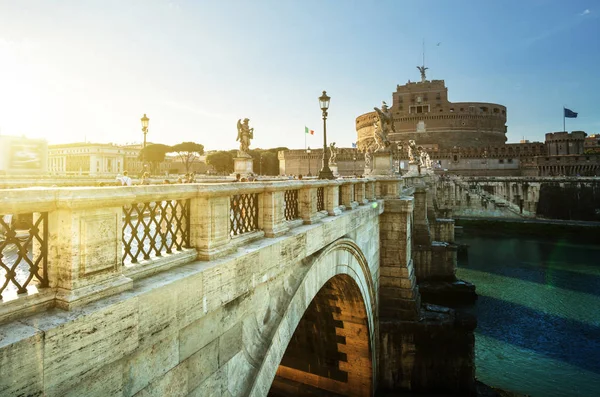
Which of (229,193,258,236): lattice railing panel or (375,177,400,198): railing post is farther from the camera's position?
(375,177,400,198): railing post

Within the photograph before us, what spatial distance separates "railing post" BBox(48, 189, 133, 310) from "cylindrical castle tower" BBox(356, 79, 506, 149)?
3103 inches

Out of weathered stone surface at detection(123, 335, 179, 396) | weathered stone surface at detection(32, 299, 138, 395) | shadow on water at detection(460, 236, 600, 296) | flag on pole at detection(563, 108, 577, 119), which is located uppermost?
flag on pole at detection(563, 108, 577, 119)

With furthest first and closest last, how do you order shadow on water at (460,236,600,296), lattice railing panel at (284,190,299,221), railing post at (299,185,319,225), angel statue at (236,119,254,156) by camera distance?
shadow on water at (460,236,600,296) < angel statue at (236,119,254,156) < railing post at (299,185,319,225) < lattice railing panel at (284,190,299,221)

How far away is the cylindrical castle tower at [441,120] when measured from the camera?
7956 cm

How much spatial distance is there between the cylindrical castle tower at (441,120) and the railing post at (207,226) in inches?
3054

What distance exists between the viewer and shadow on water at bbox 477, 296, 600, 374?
16562 mm

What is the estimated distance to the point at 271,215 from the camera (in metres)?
4.94

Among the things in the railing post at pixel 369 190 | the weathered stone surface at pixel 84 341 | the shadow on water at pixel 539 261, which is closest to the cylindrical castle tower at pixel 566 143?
the shadow on water at pixel 539 261

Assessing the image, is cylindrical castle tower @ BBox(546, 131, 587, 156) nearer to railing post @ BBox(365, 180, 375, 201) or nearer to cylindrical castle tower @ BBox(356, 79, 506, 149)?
cylindrical castle tower @ BBox(356, 79, 506, 149)

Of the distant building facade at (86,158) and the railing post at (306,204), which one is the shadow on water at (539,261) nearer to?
the railing post at (306,204)

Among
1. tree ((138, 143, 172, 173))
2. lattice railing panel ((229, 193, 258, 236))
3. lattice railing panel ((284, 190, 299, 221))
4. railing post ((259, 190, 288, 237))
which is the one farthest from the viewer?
tree ((138, 143, 172, 173))

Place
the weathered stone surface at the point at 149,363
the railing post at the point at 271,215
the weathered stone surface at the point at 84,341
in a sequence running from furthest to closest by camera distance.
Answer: the railing post at the point at 271,215 → the weathered stone surface at the point at 149,363 → the weathered stone surface at the point at 84,341

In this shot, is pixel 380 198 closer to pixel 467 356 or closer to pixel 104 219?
pixel 467 356

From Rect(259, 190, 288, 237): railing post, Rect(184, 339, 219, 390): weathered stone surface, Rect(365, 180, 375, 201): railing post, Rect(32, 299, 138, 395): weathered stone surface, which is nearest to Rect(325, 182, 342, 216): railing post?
Rect(259, 190, 288, 237): railing post
